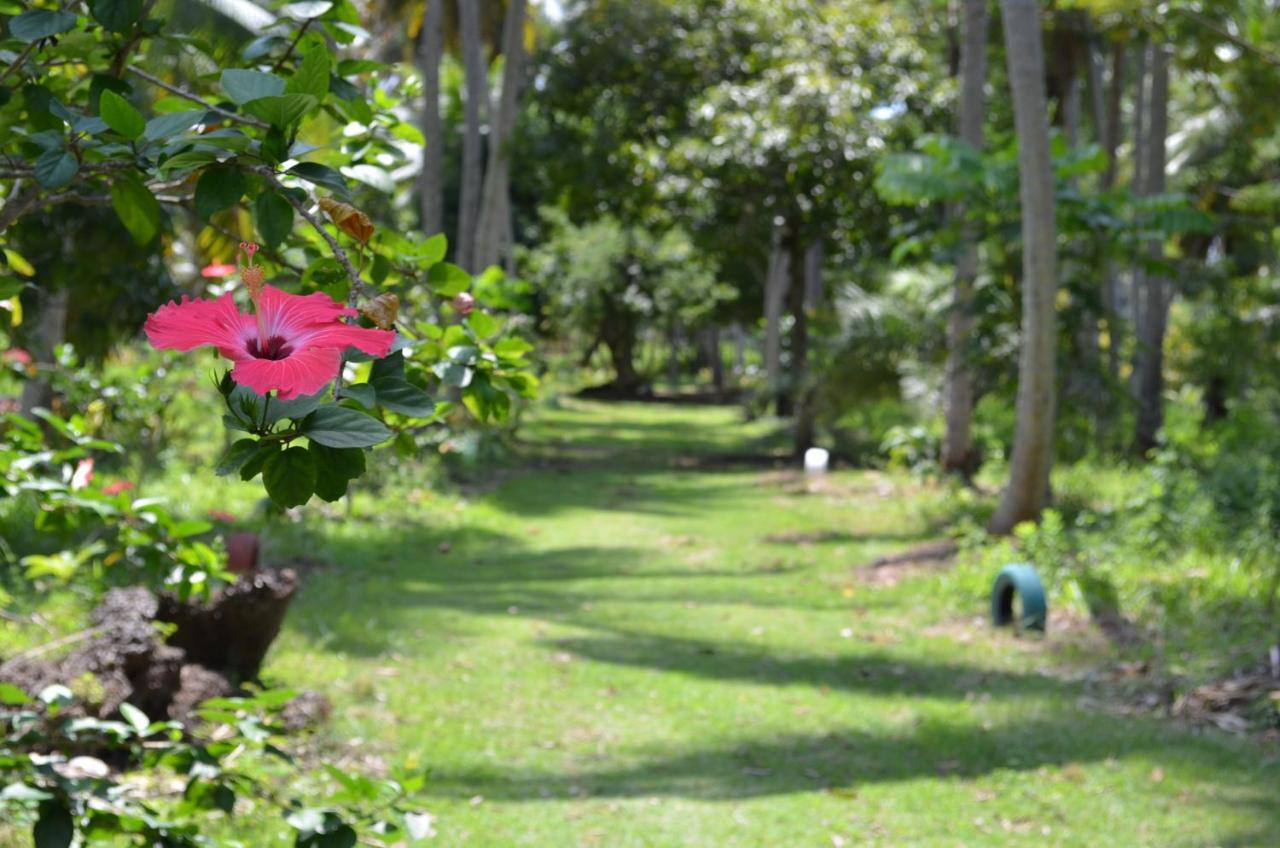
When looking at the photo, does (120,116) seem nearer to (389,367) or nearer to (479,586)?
(389,367)

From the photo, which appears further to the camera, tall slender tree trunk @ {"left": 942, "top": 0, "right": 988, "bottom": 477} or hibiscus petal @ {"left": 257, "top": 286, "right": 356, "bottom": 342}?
tall slender tree trunk @ {"left": 942, "top": 0, "right": 988, "bottom": 477}

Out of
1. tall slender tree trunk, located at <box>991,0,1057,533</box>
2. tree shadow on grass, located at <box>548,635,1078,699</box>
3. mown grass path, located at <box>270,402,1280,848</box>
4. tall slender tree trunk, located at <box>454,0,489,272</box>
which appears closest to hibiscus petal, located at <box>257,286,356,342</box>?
mown grass path, located at <box>270,402,1280,848</box>

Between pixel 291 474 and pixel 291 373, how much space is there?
14cm

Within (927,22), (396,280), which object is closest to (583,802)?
(396,280)

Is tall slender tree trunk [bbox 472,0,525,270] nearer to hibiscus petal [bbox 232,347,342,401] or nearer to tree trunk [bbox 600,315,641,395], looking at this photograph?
hibiscus petal [bbox 232,347,342,401]

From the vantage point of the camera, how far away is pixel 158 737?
18.4 feet

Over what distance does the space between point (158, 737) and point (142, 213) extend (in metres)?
4.17

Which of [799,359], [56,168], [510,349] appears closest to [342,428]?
[56,168]

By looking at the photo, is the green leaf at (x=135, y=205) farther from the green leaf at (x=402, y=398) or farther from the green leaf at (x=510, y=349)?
the green leaf at (x=402, y=398)

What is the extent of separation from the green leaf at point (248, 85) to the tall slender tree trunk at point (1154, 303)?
14932mm

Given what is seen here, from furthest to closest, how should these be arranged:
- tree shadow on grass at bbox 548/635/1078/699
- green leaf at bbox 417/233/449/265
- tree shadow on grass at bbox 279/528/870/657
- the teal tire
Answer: tree shadow on grass at bbox 279/528/870/657 → the teal tire → tree shadow on grass at bbox 548/635/1078/699 → green leaf at bbox 417/233/449/265

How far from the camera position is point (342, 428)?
132 centimetres

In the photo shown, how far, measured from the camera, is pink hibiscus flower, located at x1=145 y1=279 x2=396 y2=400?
1244 mm

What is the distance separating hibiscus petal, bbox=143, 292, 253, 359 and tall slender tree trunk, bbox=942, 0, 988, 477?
11.8 meters
